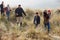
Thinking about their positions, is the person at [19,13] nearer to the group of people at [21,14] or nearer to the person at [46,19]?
the group of people at [21,14]

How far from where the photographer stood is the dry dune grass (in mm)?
2424

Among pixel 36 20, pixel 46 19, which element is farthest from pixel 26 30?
pixel 46 19

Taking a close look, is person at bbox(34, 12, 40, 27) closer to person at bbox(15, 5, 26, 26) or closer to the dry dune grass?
the dry dune grass

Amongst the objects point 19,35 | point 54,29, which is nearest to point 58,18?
point 54,29

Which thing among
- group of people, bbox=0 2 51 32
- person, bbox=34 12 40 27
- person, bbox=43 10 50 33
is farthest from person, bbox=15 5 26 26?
person, bbox=43 10 50 33

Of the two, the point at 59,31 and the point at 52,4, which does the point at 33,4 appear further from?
the point at 59,31

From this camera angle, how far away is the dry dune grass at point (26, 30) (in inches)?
95.4

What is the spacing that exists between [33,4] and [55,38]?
Result: 1.69ft

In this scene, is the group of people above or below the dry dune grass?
above

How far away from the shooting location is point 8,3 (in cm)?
256

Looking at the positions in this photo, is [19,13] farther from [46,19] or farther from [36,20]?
[46,19]

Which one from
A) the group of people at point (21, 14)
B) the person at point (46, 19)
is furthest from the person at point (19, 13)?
the person at point (46, 19)

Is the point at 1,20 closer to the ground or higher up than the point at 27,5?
closer to the ground

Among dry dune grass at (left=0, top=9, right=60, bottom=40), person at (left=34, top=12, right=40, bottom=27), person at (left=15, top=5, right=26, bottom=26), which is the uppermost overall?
person at (left=15, top=5, right=26, bottom=26)
